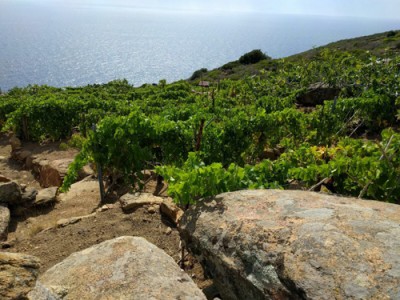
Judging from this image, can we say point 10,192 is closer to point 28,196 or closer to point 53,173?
point 28,196

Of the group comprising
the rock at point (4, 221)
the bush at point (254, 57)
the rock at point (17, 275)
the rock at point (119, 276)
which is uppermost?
the rock at point (17, 275)

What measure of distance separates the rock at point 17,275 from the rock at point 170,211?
316 cm

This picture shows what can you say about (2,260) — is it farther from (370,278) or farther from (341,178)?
(341,178)

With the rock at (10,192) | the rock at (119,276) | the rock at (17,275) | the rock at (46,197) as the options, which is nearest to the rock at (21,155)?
the rock at (46,197)

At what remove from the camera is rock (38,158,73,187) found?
1191 centimetres

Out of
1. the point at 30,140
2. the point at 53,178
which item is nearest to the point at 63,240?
the point at 53,178

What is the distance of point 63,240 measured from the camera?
6.51 metres

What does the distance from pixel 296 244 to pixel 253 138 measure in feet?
22.0

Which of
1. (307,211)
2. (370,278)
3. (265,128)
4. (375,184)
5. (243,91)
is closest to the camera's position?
(370,278)

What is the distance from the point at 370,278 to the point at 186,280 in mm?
1831

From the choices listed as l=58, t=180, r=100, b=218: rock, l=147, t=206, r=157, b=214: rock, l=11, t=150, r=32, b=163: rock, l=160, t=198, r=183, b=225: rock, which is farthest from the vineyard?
l=11, t=150, r=32, b=163: rock

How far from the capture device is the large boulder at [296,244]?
304 cm

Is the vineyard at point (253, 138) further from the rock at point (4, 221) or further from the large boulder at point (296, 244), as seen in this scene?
the rock at point (4, 221)

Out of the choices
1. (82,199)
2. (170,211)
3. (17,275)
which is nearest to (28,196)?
(82,199)
